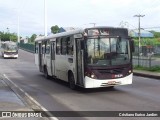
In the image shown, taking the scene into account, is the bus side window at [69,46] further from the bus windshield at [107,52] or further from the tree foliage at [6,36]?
the tree foliage at [6,36]

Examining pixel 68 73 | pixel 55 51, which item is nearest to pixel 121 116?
pixel 68 73

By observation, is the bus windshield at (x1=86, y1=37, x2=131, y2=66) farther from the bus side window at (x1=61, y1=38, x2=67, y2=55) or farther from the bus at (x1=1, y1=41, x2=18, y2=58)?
the bus at (x1=1, y1=41, x2=18, y2=58)

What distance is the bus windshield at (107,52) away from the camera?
15.1 m

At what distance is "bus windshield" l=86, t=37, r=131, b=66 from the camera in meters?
15.1

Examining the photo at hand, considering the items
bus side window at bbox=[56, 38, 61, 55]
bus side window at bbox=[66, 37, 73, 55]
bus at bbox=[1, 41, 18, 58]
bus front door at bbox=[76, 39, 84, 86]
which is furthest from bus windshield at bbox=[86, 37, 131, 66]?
bus at bbox=[1, 41, 18, 58]

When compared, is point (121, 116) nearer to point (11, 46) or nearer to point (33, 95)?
point (33, 95)

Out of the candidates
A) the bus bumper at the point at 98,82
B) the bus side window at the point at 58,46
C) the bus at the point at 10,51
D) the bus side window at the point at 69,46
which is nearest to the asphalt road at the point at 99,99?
the bus bumper at the point at 98,82

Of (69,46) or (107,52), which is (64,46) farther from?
(107,52)

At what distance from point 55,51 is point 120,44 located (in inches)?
212

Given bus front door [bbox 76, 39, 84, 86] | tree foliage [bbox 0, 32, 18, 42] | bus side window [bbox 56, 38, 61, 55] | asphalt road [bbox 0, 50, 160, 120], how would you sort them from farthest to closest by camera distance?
tree foliage [bbox 0, 32, 18, 42], bus side window [bbox 56, 38, 61, 55], bus front door [bbox 76, 39, 84, 86], asphalt road [bbox 0, 50, 160, 120]

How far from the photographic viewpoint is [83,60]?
1513 centimetres

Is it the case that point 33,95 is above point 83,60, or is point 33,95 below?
below

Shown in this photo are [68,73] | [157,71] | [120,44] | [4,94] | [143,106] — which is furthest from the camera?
[157,71]

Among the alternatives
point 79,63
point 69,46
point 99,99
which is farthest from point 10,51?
point 99,99
